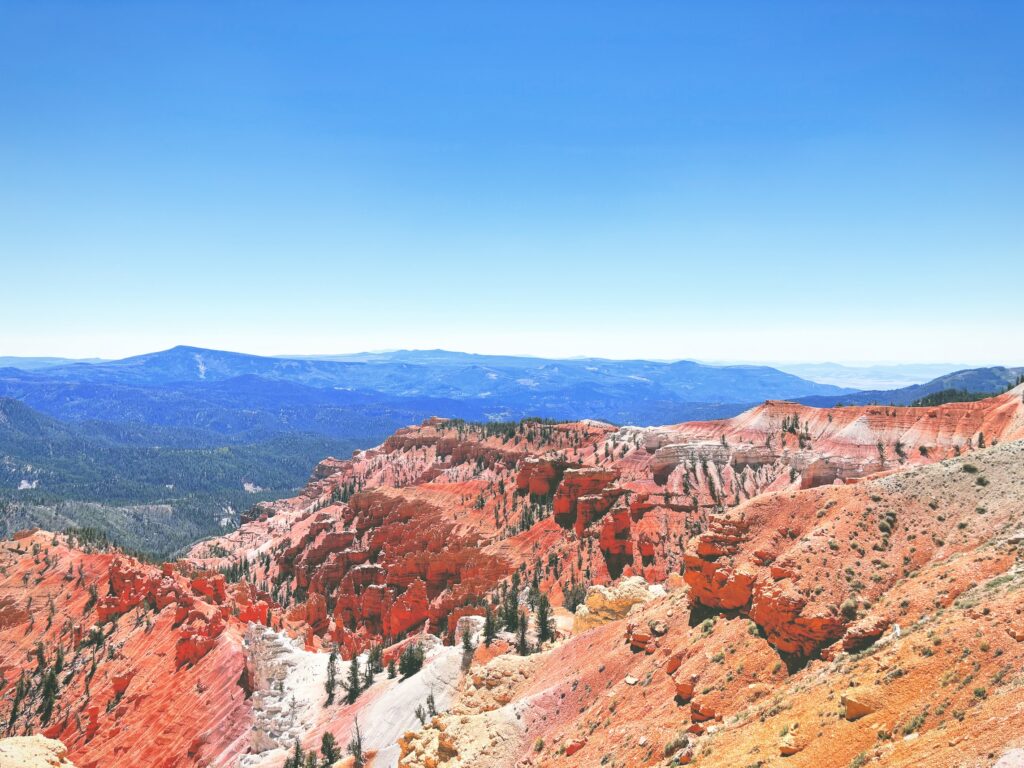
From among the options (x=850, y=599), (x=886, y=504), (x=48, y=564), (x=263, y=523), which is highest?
(x=886, y=504)

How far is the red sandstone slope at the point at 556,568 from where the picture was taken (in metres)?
25.4

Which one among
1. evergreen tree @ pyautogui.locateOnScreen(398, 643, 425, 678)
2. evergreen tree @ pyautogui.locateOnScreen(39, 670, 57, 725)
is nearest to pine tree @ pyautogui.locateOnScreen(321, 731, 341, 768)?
evergreen tree @ pyautogui.locateOnScreen(398, 643, 425, 678)

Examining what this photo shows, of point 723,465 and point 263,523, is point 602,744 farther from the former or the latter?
point 263,523

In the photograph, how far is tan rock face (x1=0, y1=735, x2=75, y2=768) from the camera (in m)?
28.3

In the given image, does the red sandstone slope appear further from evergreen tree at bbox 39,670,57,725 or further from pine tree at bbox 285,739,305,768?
pine tree at bbox 285,739,305,768

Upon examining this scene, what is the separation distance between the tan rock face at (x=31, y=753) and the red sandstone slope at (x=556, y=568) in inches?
563

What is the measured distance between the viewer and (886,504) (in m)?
29.2

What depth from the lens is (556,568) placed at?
7406 centimetres

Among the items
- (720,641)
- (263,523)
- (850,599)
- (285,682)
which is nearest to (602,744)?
(720,641)

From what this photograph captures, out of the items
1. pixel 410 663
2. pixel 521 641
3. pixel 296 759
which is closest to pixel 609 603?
pixel 521 641

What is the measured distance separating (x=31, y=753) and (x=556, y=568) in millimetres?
52852

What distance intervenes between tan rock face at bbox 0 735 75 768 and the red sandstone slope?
14305 millimetres

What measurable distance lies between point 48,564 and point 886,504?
94.2 m

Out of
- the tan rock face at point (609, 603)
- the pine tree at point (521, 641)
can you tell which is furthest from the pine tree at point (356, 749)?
the tan rock face at point (609, 603)
